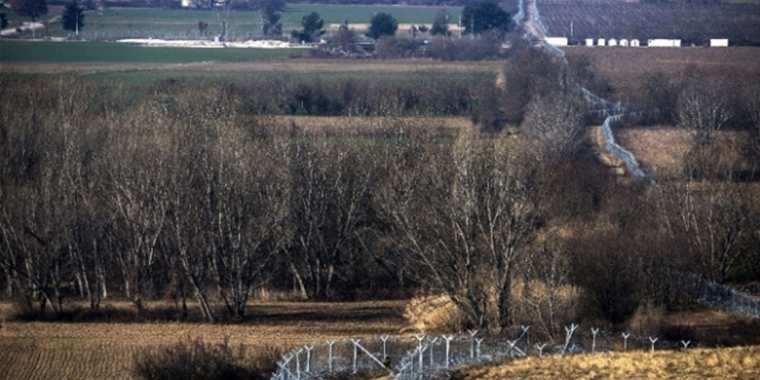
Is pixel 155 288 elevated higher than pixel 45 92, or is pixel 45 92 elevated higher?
pixel 45 92

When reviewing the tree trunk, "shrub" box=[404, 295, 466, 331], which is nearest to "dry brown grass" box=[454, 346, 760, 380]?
"shrub" box=[404, 295, 466, 331]

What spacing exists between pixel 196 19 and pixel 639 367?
53627mm

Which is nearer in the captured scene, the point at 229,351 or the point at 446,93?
the point at 229,351

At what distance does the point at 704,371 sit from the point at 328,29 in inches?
2167

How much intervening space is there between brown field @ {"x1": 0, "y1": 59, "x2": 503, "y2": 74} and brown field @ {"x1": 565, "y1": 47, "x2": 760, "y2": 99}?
4.12 metres

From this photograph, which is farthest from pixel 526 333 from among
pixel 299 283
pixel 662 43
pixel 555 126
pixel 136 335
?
pixel 662 43

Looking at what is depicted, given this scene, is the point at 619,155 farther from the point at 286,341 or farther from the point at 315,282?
the point at 286,341

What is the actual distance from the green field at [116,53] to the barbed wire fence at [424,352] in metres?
19.2

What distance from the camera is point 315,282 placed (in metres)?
27.0

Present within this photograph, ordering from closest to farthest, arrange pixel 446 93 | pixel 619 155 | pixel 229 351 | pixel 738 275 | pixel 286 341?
pixel 229 351
pixel 286 341
pixel 738 275
pixel 619 155
pixel 446 93

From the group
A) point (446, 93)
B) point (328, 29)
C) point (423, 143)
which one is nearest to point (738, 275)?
point (423, 143)

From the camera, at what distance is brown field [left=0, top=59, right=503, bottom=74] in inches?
1962

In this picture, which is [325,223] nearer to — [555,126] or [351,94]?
[555,126]

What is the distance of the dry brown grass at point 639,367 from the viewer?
619 inches
